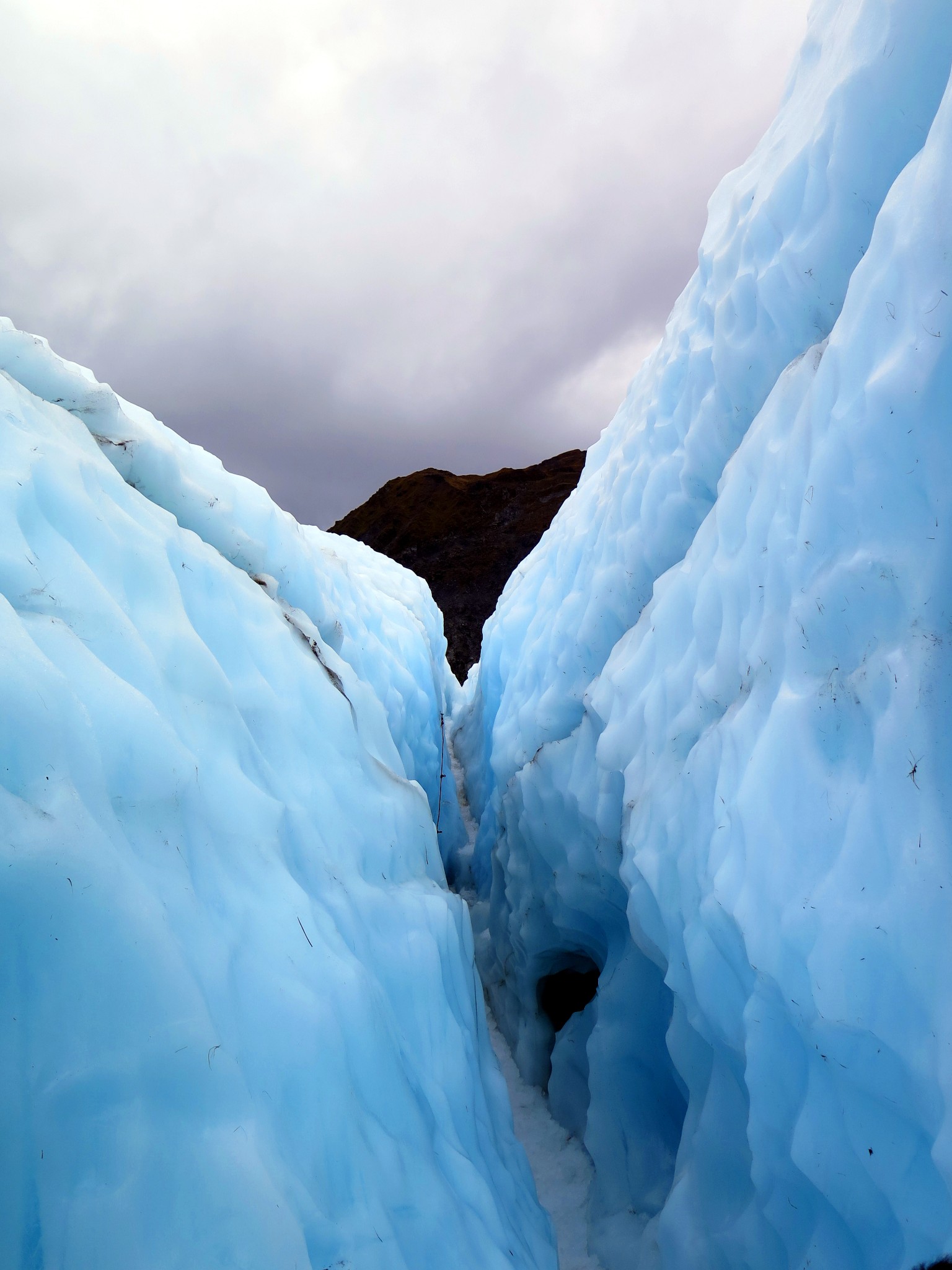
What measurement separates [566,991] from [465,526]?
94.6 ft

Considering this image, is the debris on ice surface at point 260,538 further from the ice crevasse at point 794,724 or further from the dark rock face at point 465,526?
the dark rock face at point 465,526

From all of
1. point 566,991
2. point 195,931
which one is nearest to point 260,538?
point 195,931

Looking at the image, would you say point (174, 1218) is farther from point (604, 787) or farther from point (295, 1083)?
point (604, 787)

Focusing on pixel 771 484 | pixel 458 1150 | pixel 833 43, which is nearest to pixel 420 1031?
pixel 458 1150

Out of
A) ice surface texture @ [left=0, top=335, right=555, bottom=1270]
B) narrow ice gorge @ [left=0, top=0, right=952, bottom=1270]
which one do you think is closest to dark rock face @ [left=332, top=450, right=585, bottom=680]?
narrow ice gorge @ [left=0, top=0, right=952, bottom=1270]

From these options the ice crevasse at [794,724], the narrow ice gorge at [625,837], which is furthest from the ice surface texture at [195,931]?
the ice crevasse at [794,724]

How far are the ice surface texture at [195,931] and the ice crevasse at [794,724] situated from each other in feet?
3.58

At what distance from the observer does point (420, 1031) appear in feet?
10.7

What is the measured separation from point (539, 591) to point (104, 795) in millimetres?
6190

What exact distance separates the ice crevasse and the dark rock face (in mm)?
24941

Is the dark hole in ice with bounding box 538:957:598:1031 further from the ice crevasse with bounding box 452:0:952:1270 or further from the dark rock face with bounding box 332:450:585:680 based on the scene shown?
the dark rock face with bounding box 332:450:585:680

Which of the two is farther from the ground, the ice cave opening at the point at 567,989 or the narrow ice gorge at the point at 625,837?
the narrow ice gorge at the point at 625,837

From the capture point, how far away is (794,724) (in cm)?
248

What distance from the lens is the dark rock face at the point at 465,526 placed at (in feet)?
102
